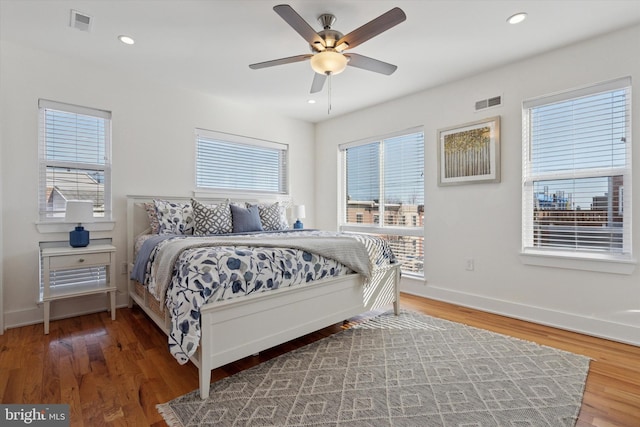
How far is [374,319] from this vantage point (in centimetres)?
290

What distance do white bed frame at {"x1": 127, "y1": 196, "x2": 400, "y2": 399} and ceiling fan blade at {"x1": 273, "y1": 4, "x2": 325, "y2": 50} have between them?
170cm

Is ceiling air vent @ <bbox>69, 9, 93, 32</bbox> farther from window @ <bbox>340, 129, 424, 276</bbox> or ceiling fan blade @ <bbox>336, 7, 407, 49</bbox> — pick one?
window @ <bbox>340, 129, 424, 276</bbox>

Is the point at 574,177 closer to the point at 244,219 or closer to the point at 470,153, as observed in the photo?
the point at 470,153

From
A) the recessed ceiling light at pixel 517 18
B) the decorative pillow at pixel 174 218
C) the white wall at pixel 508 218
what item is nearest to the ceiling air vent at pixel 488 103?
the white wall at pixel 508 218

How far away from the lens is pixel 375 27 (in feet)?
6.33

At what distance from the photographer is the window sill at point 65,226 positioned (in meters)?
2.84

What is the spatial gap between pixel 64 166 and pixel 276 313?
267 centimetres

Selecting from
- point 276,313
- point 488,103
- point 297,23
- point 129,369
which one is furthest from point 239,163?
point 488,103

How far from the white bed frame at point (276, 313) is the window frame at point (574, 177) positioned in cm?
133

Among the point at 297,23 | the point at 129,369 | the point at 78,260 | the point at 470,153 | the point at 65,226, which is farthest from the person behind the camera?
the point at 470,153

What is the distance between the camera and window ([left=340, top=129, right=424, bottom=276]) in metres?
3.89

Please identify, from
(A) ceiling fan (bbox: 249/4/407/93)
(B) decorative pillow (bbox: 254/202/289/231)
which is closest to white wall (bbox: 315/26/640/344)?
(A) ceiling fan (bbox: 249/4/407/93)

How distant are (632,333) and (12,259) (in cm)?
523

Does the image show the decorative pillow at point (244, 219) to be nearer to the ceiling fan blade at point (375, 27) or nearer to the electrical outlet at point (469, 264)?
the ceiling fan blade at point (375, 27)
